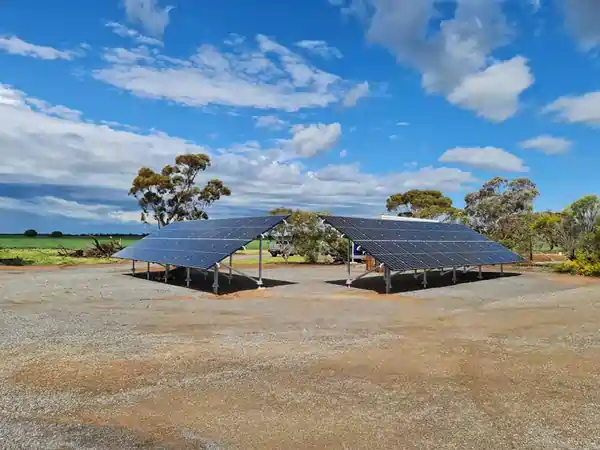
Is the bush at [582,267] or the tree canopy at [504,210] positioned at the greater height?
the tree canopy at [504,210]

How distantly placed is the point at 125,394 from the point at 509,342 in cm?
785

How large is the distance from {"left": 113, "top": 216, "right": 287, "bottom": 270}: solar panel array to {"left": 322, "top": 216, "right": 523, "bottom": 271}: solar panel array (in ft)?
11.9

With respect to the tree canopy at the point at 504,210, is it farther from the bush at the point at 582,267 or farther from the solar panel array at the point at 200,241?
the solar panel array at the point at 200,241

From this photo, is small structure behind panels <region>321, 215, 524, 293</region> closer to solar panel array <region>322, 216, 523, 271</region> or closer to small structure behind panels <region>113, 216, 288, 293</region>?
solar panel array <region>322, 216, 523, 271</region>

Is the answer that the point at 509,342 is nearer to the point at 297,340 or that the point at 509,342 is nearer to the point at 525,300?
the point at 297,340

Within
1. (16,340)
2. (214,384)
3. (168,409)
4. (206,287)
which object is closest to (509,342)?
(214,384)

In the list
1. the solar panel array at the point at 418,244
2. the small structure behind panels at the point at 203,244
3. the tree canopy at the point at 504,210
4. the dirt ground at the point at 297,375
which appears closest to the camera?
the dirt ground at the point at 297,375

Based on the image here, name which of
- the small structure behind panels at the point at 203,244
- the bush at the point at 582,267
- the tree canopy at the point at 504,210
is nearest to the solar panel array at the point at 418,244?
the small structure behind panels at the point at 203,244

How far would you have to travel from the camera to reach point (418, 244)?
21766 mm

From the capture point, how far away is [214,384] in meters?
7.07

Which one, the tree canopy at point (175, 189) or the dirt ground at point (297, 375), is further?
the tree canopy at point (175, 189)

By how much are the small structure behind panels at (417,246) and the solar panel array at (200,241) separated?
11.4 ft

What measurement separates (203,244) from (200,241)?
0.89 meters

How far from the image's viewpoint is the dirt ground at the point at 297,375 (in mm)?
5418
